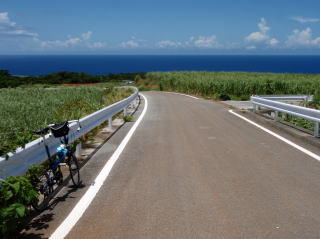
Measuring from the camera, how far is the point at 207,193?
241 inches

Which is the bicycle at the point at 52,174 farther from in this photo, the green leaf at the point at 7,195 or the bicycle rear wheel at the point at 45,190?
the green leaf at the point at 7,195

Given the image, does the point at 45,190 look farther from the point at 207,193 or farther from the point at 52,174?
the point at 207,193

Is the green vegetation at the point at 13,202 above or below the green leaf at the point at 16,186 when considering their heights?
below

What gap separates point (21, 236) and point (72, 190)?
1801 mm

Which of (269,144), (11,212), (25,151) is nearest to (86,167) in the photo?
(25,151)

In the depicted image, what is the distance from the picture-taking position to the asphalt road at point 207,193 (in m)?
4.78

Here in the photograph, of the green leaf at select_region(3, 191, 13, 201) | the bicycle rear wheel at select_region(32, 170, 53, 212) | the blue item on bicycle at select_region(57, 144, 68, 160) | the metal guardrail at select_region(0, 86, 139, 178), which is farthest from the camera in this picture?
the blue item on bicycle at select_region(57, 144, 68, 160)

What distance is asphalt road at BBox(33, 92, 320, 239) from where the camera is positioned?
4.78m

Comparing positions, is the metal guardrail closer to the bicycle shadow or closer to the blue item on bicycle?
the blue item on bicycle

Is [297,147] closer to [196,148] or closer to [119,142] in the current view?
[196,148]

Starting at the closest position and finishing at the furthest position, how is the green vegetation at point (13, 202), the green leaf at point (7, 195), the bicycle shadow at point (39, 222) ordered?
Result: the green vegetation at point (13, 202), the green leaf at point (7, 195), the bicycle shadow at point (39, 222)

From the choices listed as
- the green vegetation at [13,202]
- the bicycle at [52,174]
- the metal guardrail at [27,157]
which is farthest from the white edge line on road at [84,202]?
the metal guardrail at [27,157]

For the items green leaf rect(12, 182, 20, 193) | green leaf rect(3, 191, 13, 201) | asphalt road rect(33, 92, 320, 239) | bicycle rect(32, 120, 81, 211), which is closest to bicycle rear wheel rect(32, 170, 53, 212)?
bicycle rect(32, 120, 81, 211)

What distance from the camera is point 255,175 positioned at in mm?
7145
